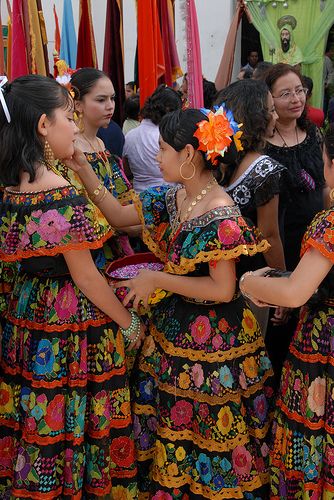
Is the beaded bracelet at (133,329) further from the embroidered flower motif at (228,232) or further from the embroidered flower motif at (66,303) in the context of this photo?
the embroidered flower motif at (228,232)

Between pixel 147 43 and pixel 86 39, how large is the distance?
947mm

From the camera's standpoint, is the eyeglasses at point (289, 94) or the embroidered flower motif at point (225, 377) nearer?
the embroidered flower motif at point (225, 377)

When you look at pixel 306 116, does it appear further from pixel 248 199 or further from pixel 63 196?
pixel 63 196

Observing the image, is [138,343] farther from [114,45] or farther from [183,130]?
[114,45]

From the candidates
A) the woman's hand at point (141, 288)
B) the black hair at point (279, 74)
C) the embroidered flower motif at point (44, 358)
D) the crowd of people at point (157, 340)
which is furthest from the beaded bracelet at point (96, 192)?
the black hair at point (279, 74)

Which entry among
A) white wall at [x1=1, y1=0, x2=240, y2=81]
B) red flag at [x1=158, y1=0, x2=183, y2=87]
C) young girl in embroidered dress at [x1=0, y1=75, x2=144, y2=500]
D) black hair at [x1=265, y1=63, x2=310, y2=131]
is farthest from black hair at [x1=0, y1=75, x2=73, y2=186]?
white wall at [x1=1, y1=0, x2=240, y2=81]

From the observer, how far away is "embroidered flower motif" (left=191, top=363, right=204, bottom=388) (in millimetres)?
2123

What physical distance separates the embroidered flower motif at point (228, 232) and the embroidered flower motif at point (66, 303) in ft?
1.88

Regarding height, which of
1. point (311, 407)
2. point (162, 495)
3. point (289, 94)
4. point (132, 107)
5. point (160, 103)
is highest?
point (289, 94)

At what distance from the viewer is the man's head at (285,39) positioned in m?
8.61

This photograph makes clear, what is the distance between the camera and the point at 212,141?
2.00m

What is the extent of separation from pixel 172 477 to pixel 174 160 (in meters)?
1.18

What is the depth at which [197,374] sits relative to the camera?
213 centimetres

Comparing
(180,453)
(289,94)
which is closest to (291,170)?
(289,94)
